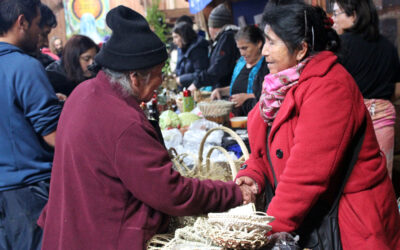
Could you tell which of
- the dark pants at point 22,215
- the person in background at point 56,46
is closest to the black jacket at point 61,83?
the dark pants at point 22,215

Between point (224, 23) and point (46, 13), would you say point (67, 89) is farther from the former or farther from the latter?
point (224, 23)

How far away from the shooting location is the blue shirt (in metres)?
2.13

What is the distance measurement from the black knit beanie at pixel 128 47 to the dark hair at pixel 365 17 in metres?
1.95

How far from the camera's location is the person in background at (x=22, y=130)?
7.02 ft

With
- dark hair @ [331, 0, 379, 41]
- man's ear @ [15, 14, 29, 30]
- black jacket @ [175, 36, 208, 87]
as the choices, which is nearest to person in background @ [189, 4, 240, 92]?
black jacket @ [175, 36, 208, 87]

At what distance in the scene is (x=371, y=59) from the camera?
2984 millimetres

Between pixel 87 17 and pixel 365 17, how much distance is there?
10777mm

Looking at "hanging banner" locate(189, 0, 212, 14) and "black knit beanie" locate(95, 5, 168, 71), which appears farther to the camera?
"hanging banner" locate(189, 0, 212, 14)

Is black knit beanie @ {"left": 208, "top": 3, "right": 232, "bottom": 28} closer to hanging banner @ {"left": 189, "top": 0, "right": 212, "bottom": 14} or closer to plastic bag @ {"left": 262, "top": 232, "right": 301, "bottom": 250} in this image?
hanging banner @ {"left": 189, "top": 0, "right": 212, "bottom": 14}

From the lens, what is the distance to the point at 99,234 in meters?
1.47

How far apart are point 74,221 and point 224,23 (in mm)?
4506

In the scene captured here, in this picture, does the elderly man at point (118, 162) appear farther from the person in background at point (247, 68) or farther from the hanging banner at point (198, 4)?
the hanging banner at point (198, 4)

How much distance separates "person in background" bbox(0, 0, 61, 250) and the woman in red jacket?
1.17 m

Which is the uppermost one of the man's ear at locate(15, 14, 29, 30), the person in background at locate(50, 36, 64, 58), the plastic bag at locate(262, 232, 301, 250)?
the man's ear at locate(15, 14, 29, 30)
